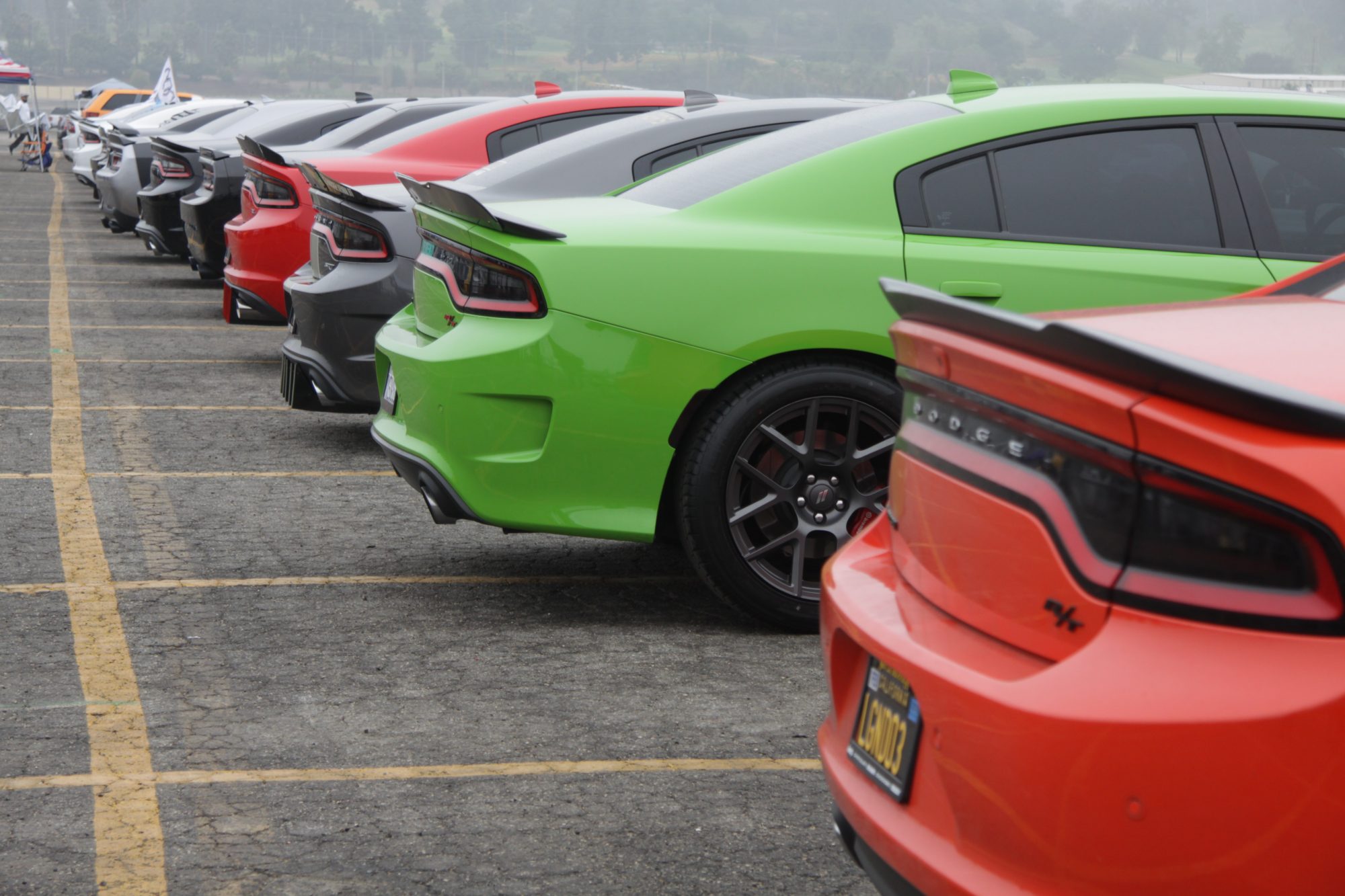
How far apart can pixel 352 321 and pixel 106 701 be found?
319cm

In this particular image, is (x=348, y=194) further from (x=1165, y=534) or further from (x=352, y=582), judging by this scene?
(x=1165, y=534)

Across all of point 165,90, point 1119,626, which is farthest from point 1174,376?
point 165,90

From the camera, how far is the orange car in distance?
6.66 ft

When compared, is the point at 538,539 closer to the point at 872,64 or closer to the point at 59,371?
the point at 59,371

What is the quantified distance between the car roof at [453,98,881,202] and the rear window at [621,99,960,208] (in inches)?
54.9

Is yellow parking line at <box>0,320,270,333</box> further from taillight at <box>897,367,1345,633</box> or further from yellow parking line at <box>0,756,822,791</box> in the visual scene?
taillight at <box>897,367,1345,633</box>

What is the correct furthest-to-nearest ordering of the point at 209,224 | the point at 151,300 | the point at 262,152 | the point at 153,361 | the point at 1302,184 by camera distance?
the point at 151,300 < the point at 209,224 < the point at 153,361 < the point at 262,152 < the point at 1302,184

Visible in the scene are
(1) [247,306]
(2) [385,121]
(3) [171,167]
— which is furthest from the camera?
(3) [171,167]

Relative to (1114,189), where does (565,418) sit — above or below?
below

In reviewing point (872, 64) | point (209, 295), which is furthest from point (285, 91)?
point (209, 295)

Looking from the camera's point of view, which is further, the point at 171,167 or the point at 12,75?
the point at 12,75

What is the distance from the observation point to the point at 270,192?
9961 mm

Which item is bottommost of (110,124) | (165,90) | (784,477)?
(165,90)

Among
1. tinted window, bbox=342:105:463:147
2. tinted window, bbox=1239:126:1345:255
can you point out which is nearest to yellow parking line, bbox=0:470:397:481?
tinted window, bbox=1239:126:1345:255
